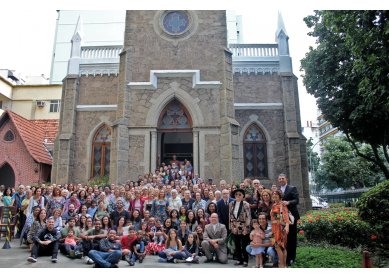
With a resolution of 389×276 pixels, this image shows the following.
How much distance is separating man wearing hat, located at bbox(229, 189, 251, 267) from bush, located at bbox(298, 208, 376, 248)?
2.65 metres

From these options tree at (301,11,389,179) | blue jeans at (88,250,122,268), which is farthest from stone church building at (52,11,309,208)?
blue jeans at (88,250,122,268)

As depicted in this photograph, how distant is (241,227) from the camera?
7.04 m

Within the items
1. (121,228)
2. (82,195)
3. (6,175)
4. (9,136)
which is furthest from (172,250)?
(6,175)

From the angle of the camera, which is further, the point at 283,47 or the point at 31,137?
the point at 31,137

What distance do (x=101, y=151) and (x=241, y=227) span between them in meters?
11.0

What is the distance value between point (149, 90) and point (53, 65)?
69.1ft

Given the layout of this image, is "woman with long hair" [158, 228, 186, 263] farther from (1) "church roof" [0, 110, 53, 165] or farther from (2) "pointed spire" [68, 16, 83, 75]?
(1) "church roof" [0, 110, 53, 165]

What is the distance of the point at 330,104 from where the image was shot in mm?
15797

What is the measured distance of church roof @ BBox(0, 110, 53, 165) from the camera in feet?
60.5

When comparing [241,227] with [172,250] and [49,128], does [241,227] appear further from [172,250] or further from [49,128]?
[49,128]

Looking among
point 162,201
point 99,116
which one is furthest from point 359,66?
point 99,116

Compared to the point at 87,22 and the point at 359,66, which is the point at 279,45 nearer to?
the point at 359,66

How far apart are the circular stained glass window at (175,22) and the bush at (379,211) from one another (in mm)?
11132

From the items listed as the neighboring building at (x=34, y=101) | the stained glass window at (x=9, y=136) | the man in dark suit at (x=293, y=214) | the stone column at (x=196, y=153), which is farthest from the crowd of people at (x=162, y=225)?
the neighboring building at (x=34, y=101)
